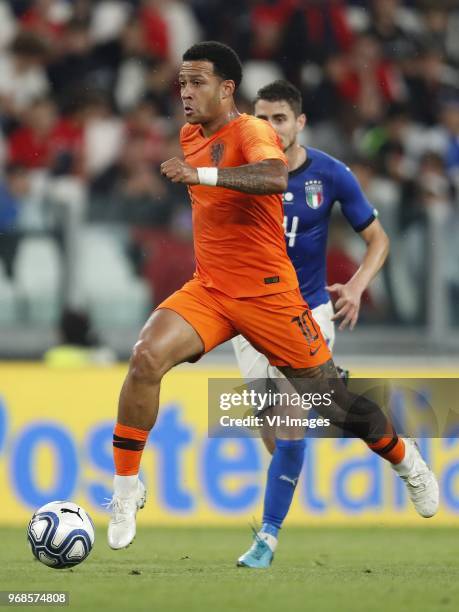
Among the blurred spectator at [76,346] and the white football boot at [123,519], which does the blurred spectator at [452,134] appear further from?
the white football boot at [123,519]

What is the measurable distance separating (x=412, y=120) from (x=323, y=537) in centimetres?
489

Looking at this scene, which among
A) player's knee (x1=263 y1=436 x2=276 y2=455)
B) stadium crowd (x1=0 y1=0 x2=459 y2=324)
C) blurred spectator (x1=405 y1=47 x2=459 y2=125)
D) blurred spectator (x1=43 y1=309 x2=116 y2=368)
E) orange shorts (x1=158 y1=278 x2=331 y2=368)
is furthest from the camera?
blurred spectator (x1=405 y1=47 x2=459 y2=125)

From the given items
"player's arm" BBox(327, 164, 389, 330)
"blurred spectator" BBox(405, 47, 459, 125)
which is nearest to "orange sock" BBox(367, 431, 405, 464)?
"player's arm" BBox(327, 164, 389, 330)

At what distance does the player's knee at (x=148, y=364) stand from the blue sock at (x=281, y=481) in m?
1.21

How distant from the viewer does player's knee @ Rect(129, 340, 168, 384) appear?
6.70m

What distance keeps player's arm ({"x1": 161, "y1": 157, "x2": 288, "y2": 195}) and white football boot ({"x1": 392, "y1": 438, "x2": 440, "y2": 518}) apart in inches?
75.3

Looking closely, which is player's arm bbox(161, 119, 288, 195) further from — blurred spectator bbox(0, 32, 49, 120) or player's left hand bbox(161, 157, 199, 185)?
blurred spectator bbox(0, 32, 49, 120)

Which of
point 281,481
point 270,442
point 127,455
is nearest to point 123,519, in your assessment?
point 127,455

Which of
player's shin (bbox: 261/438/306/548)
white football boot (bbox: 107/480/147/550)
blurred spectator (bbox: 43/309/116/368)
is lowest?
blurred spectator (bbox: 43/309/116/368)

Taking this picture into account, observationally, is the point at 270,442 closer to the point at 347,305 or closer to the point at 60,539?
the point at 347,305

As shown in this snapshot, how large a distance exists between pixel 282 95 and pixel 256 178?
4.96 feet

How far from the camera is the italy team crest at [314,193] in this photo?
308 inches

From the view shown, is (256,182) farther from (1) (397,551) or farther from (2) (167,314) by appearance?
(1) (397,551)

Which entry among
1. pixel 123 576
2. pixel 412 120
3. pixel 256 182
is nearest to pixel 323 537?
pixel 123 576
